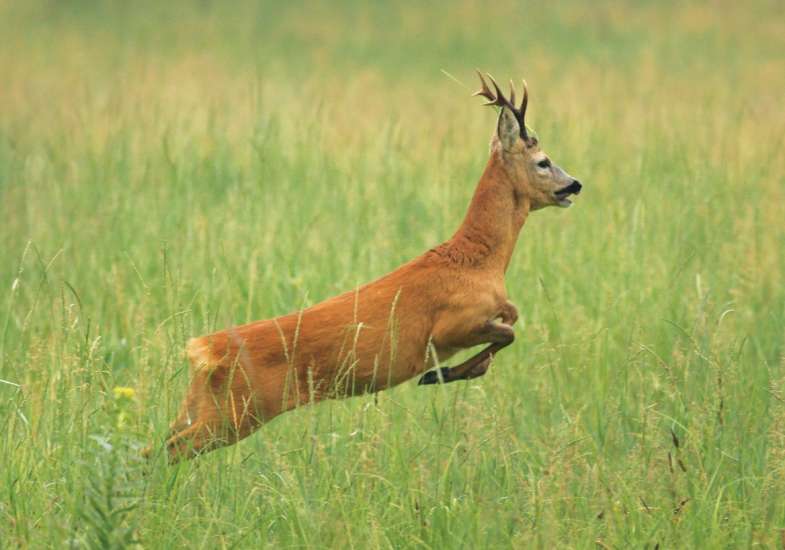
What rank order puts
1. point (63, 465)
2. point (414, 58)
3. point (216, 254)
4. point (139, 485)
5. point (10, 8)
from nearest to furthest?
point (139, 485), point (63, 465), point (216, 254), point (414, 58), point (10, 8)

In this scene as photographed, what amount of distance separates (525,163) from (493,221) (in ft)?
1.07

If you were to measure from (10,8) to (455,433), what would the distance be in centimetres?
1994

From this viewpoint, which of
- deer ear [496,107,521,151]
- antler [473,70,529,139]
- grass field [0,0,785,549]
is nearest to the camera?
grass field [0,0,785,549]

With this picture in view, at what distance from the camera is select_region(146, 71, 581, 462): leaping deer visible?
5.73m

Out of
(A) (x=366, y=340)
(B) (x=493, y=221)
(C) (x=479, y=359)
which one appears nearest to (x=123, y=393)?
(A) (x=366, y=340)

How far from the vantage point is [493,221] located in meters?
6.31

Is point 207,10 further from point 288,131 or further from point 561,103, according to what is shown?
point 288,131

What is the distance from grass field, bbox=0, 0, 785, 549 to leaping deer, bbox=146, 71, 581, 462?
0.50 ft

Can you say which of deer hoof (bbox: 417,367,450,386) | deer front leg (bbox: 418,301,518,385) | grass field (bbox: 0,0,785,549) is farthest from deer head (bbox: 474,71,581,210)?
deer hoof (bbox: 417,367,450,386)

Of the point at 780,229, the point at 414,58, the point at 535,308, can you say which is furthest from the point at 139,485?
the point at 414,58

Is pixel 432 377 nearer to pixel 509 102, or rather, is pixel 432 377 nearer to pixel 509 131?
pixel 509 131

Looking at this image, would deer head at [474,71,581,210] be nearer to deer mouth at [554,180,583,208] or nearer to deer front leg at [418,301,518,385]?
deer mouth at [554,180,583,208]

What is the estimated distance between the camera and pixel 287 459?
563 cm

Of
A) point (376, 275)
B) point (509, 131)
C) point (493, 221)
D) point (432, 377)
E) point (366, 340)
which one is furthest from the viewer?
point (376, 275)
